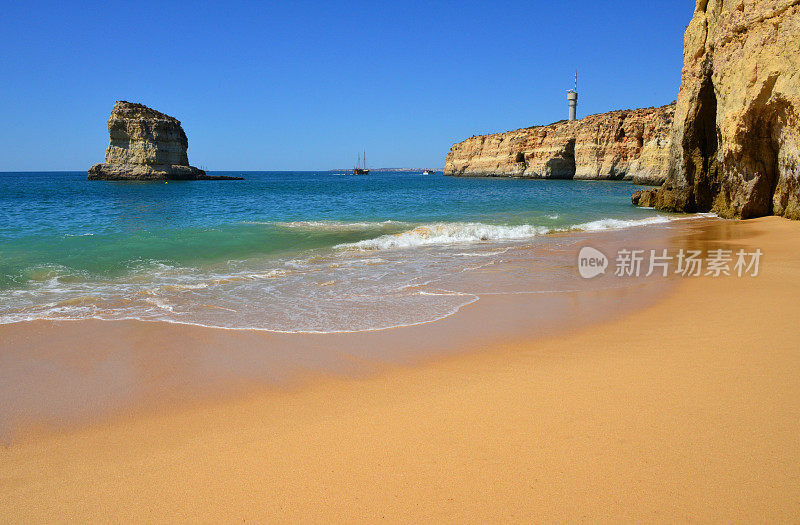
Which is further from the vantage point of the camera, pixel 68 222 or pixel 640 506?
pixel 68 222

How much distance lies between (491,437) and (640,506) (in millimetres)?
814

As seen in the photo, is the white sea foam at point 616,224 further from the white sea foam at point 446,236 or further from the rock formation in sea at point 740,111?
the rock formation in sea at point 740,111

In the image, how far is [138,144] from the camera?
217ft

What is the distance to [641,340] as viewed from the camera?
429 centimetres

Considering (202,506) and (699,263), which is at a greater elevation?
(699,263)

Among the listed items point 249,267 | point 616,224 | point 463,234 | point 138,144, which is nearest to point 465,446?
point 249,267

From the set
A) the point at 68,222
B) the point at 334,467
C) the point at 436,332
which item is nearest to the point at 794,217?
the point at 436,332

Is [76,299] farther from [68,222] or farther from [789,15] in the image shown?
[789,15]
